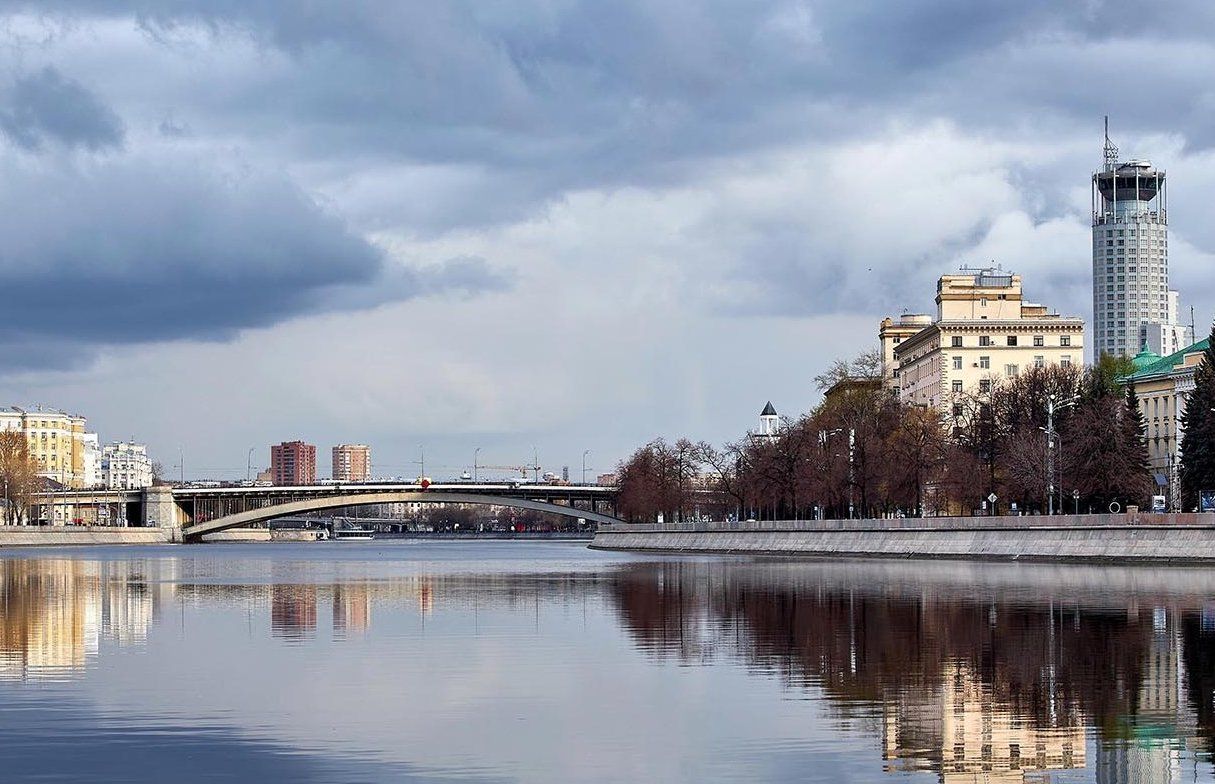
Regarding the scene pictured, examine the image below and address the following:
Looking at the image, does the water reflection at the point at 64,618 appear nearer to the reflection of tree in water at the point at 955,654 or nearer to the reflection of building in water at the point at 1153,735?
the reflection of tree in water at the point at 955,654

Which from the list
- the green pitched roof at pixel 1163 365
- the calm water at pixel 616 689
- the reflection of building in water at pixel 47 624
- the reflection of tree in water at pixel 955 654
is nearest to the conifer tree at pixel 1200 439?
the green pitched roof at pixel 1163 365

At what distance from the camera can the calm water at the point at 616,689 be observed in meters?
25.7

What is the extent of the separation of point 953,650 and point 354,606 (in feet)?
86.7

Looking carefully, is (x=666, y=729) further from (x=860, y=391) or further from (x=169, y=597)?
(x=860, y=391)

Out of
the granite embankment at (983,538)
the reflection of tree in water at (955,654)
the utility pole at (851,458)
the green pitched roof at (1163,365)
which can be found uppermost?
the green pitched roof at (1163,365)

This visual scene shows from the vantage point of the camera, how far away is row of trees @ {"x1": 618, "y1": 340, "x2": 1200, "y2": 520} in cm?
12669

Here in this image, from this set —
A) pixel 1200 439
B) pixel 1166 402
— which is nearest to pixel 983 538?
pixel 1200 439

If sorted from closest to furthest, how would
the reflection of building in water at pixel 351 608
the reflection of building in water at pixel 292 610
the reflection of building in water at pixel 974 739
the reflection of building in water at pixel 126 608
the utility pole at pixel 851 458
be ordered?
the reflection of building in water at pixel 974 739 → the reflection of building in water at pixel 126 608 → the reflection of building in water at pixel 292 610 → the reflection of building in water at pixel 351 608 → the utility pole at pixel 851 458

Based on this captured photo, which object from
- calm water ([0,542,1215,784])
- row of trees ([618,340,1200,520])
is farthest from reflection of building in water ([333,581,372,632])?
row of trees ([618,340,1200,520])

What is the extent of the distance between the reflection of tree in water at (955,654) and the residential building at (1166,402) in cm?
10156

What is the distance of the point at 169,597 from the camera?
71.3 m

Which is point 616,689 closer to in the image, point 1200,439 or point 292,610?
point 292,610

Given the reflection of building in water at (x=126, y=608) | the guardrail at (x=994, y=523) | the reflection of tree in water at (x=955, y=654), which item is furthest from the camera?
the guardrail at (x=994, y=523)

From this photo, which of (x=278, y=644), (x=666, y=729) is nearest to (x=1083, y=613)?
(x=278, y=644)
